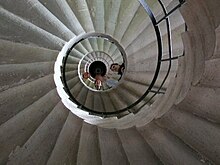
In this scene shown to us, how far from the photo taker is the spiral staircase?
2.66 m

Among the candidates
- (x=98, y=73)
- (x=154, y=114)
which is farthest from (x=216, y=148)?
(x=98, y=73)

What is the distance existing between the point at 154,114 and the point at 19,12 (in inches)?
98.6

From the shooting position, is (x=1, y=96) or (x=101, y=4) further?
(x=101, y=4)

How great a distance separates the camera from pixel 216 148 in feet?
8.32

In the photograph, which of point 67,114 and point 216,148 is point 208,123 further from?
point 67,114

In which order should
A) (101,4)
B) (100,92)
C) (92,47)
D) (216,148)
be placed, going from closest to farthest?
(216,148) → (101,4) → (100,92) → (92,47)

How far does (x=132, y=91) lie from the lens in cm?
620

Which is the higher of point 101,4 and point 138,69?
point 101,4

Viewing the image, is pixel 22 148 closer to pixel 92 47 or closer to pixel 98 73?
pixel 92 47

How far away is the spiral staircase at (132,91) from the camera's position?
2.66 m

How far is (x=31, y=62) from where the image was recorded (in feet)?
14.3

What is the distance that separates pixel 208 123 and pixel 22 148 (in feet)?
8.04

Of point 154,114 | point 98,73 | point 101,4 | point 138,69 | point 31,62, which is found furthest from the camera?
point 98,73

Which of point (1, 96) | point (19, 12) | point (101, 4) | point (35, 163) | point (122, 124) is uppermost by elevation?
point (101, 4)
